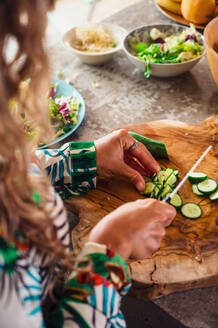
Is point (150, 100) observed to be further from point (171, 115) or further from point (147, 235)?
point (147, 235)

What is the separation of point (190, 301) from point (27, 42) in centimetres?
100

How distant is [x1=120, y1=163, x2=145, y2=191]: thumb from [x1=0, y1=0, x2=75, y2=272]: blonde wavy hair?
565mm

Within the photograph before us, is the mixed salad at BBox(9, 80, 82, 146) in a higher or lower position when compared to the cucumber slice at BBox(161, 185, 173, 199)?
higher

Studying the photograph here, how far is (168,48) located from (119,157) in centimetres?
99

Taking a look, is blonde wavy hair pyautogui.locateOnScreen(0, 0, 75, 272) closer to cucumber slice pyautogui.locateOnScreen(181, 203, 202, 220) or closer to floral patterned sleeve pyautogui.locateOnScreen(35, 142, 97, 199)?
floral patterned sleeve pyautogui.locateOnScreen(35, 142, 97, 199)

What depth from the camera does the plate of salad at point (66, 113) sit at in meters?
1.69

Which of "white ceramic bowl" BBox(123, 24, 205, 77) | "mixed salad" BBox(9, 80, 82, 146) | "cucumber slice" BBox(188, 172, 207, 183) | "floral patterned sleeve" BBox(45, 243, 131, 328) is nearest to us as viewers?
"floral patterned sleeve" BBox(45, 243, 131, 328)

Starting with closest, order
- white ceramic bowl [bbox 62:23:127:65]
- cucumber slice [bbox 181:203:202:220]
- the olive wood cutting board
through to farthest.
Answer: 1. the olive wood cutting board
2. cucumber slice [bbox 181:203:202:220]
3. white ceramic bowl [bbox 62:23:127:65]

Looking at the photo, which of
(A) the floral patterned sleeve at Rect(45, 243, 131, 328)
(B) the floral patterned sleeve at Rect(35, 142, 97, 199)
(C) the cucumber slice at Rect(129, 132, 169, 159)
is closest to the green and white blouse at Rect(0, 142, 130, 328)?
(A) the floral patterned sleeve at Rect(45, 243, 131, 328)

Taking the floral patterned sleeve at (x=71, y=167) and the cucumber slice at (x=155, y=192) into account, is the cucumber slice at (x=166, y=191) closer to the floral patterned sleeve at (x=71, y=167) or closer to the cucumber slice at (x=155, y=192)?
the cucumber slice at (x=155, y=192)

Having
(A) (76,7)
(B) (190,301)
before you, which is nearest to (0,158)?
(B) (190,301)

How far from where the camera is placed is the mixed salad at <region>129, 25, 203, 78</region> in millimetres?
1952

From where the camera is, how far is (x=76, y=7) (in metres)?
4.32

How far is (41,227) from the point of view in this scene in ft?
2.45
